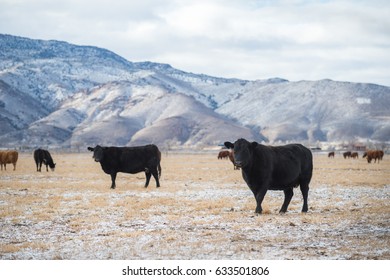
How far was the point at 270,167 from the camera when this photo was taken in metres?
14.6

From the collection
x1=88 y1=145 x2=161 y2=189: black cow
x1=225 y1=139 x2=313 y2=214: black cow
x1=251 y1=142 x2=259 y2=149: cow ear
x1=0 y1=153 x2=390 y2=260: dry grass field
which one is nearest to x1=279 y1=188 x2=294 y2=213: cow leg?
x1=225 y1=139 x2=313 y2=214: black cow

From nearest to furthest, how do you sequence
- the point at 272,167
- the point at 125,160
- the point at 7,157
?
the point at 272,167 < the point at 125,160 < the point at 7,157

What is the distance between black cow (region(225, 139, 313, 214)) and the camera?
1452cm

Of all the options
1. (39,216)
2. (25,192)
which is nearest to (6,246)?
(39,216)

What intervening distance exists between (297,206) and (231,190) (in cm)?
682

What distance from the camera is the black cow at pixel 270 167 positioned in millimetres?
14523

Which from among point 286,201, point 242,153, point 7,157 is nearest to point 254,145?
point 242,153

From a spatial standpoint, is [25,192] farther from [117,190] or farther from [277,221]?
[277,221]

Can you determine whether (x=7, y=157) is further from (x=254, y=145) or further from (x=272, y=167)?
(x=272, y=167)

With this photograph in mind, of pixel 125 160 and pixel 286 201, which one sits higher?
pixel 125 160

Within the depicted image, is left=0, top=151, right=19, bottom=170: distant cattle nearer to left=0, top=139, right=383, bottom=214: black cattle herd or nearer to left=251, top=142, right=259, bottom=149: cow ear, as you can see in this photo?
left=0, top=139, right=383, bottom=214: black cattle herd

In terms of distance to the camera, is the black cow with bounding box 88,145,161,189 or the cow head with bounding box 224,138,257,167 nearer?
the cow head with bounding box 224,138,257,167

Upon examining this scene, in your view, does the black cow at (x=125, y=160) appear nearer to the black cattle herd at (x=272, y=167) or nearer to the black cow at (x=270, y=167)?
the black cattle herd at (x=272, y=167)

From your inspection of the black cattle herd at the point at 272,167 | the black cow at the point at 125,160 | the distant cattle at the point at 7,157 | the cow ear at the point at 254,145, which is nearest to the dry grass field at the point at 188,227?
the black cattle herd at the point at 272,167
